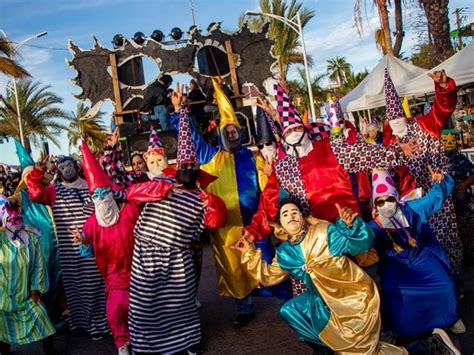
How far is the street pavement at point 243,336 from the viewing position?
4.15m

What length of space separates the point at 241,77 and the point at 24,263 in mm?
7106

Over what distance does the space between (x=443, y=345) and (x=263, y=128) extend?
2729 millimetres

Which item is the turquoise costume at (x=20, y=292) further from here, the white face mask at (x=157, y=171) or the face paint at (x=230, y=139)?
the face paint at (x=230, y=139)

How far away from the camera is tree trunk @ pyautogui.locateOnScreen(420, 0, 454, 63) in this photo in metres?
10.1

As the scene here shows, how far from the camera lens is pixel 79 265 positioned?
509cm

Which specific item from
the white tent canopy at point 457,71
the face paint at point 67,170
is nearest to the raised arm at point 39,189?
the face paint at point 67,170

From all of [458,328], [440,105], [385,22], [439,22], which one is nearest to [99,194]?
[458,328]

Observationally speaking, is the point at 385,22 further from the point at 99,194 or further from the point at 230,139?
the point at 99,194

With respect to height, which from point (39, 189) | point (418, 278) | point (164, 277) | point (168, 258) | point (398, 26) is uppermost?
point (398, 26)

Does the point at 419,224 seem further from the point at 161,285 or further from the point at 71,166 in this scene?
the point at 71,166

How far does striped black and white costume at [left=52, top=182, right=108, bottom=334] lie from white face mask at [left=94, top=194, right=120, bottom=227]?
727 millimetres

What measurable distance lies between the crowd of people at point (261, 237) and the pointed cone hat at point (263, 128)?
0.05 ft

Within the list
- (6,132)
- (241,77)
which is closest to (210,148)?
(241,77)

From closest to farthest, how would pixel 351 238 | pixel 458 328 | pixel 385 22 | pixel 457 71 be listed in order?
pixel 351 238
pixel 458 328
pixel 457 71
pixel 385 22
